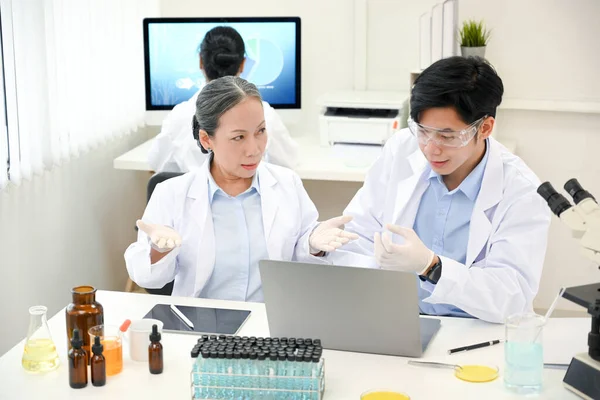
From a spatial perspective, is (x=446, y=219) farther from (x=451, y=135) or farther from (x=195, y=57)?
(x=195, y=57)

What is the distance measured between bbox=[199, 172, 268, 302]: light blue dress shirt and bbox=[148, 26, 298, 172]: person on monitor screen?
100 cm

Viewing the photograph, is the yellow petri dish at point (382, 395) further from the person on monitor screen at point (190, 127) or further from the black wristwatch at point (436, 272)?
the person on monitor screen at point (190, 127)

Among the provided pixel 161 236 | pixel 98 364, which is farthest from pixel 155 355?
pixel 161 236

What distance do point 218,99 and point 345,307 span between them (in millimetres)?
768

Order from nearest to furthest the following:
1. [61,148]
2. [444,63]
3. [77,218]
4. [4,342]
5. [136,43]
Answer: [444,63], [4,342], [61,148], [77,218], [136,43]

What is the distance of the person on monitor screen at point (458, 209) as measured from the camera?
2.03 m

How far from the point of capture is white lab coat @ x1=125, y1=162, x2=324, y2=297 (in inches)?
91.5

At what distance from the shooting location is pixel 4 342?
3.01m

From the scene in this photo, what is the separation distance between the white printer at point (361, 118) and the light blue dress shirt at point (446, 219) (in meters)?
1.18

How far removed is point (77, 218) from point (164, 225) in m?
1.35

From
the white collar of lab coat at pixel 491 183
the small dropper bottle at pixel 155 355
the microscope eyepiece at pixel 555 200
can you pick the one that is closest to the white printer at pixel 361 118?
the white collar of lab coat at pixel 491 183

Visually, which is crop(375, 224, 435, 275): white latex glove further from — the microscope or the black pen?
the microscope

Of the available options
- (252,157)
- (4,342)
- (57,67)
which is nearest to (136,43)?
(57,67)

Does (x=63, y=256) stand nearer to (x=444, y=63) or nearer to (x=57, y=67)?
(x=57, y=67)
